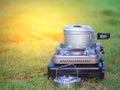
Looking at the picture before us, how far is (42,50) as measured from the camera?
628 cm

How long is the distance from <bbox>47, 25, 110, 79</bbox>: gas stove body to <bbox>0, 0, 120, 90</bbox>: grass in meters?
0.12

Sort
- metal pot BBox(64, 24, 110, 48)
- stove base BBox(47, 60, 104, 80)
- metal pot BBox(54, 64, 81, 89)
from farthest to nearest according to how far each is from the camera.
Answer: metal pot BBox(64, 24, 110, 48)
stove base BBox(47, 60, 104, 80)
metal pot BBox(54, 64, 81, 89)

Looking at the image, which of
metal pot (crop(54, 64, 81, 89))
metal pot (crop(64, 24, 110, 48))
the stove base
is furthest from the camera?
metal pot (crop(64, 24, 110, 48))

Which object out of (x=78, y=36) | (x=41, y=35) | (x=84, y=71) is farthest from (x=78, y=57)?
(x=41, y=35)

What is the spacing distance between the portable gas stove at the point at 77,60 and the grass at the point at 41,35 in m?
0.11

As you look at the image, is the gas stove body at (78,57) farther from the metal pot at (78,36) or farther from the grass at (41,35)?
the grass at (41,35)

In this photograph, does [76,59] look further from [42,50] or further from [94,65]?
[42,50]

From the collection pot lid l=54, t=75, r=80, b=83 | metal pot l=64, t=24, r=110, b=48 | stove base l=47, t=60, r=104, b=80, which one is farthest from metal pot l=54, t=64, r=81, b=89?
metal pot l=64, t=24, r=110, b=48

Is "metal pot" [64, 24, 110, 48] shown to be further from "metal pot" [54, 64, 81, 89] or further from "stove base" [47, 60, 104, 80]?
"metal pot" [54, 64, 81, 89]

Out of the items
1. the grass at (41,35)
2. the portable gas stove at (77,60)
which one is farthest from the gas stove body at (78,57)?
the grass at (41,35)

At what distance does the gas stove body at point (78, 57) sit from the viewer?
4168 mm

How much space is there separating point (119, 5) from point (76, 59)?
27.2 ft

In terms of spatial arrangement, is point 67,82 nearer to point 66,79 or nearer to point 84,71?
point 66,79

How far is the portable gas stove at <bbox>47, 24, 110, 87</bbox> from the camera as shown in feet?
13.7
